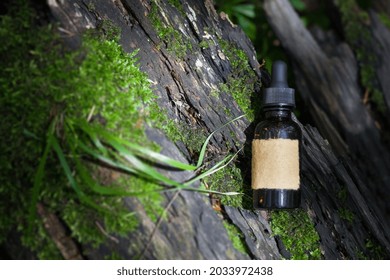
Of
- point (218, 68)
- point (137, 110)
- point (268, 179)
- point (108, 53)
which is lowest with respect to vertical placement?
point (268, 179)

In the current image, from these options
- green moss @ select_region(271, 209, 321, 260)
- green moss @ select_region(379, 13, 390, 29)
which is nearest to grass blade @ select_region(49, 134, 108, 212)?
green moss @ select_region(271, 209, 321, 260)

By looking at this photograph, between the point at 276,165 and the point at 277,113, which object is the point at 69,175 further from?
the point at 277,113

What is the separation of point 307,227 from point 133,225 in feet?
2.62

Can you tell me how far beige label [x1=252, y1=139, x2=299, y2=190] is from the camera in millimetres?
1623

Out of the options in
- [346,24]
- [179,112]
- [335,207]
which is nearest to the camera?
[179,112]

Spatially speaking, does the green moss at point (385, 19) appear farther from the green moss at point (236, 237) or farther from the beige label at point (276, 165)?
the green moss at point (236, 237)

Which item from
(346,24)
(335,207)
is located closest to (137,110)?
(335,207)

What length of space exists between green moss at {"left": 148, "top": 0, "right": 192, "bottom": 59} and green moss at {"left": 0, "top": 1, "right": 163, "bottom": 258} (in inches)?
18.4

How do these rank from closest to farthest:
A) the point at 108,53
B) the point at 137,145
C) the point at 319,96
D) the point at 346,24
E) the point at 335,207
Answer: the point at 137,145 < the point at 108,53 < the point at 335,207 < the point at 319,96 < the point at 346,24

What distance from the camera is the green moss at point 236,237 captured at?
151 cm

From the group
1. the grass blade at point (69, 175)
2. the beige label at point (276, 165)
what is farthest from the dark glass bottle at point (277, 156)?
the grass blade at point (69, 175)

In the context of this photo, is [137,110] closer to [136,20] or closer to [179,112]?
[179,112]

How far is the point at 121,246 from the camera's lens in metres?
1.36

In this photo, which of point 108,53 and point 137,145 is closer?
point 137,145
